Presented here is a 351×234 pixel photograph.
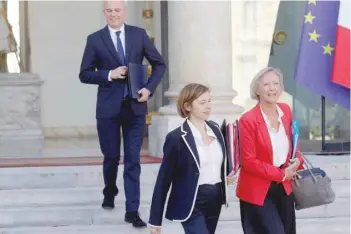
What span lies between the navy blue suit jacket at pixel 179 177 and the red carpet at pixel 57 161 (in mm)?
3739

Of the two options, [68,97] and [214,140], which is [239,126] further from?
[68,97]

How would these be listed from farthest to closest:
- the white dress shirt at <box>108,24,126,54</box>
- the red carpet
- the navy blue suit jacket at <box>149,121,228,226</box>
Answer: the red carpet → the white dress shirt at <box>108,24,126,54</box> → the navy blue suit jacket at <box>149,121,228,226</box>

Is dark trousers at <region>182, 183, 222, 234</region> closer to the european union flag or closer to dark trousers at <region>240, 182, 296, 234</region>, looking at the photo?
dark trousers at <region>240, 182, 296, 234</region>

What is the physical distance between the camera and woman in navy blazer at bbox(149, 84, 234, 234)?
17.7ft

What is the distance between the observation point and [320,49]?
32.6ft

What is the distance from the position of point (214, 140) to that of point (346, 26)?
4.75m

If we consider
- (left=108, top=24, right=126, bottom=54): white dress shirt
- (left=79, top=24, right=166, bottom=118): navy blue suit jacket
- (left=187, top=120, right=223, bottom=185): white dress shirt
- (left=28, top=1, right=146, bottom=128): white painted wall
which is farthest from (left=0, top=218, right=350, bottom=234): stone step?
(left=28, top=1, right=146, bottom=128): white painted wall

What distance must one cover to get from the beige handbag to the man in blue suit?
1.75 metres

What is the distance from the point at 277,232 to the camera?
18.4 ft

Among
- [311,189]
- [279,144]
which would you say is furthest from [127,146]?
[311,189]

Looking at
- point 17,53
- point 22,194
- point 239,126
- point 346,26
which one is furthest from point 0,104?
point 239,126

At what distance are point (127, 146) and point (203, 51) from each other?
253 centimetres

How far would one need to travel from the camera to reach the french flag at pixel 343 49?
32.2 feet

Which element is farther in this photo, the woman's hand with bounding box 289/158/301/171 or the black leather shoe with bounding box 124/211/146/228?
the black leather shoe with bounding box 124/211/146/228
